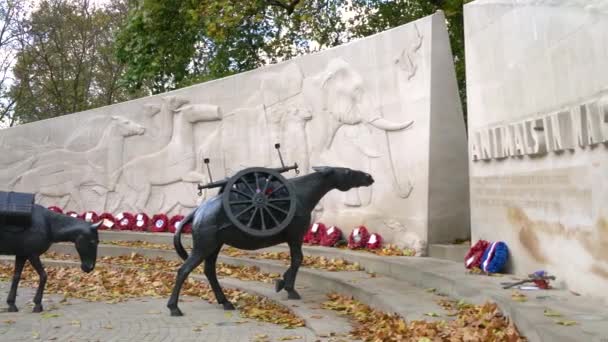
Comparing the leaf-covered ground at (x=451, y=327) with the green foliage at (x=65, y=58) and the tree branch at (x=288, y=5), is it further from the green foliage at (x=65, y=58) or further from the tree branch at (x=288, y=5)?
the green foliage at (x=65, y=58)

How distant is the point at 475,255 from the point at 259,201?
8.61 ft

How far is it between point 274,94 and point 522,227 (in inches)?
271

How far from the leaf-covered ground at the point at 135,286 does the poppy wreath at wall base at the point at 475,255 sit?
215cm

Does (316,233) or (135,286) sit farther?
(316,233)

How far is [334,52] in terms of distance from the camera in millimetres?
12750

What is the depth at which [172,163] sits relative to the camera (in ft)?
53.2

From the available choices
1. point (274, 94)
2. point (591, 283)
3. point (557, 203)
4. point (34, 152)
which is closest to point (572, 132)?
point (557, 203)

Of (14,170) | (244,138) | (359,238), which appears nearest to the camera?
(359,238)

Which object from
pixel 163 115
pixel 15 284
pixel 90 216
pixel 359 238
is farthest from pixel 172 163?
pixel 15 284

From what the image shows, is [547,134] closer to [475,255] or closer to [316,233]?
[475,255]

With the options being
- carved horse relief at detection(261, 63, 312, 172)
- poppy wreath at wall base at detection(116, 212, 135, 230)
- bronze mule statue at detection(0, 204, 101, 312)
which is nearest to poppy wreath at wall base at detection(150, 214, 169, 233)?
poppy wreath at wall base at detection(116, 212, 135, 230)

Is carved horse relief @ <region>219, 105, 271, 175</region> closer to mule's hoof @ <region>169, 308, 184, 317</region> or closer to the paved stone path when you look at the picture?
the paved stone path

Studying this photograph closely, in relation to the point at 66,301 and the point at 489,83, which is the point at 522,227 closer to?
the point at 489,83

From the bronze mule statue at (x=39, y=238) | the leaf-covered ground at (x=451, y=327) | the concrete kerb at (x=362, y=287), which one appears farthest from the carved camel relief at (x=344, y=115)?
the bronze mule statue at (x=39, y=238)
